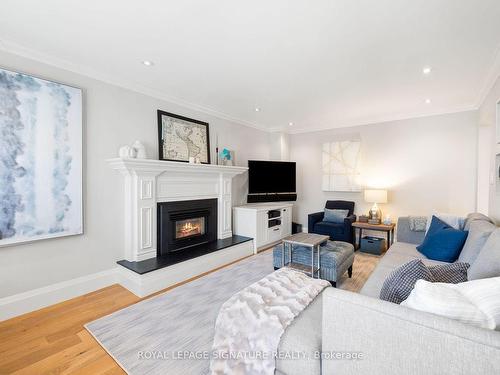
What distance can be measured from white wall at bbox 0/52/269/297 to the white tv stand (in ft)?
5.93

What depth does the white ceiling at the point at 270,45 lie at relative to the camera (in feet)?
5.71

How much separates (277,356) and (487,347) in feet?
2.72

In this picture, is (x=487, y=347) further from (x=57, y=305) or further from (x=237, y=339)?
(x=57, y=305)

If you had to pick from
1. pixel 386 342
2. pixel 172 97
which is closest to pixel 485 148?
pixel 386 342

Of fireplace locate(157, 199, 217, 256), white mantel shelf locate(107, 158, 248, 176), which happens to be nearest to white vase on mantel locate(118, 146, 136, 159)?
white mantel shelf locate(107, 158, 248, 176)

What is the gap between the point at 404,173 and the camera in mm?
4379

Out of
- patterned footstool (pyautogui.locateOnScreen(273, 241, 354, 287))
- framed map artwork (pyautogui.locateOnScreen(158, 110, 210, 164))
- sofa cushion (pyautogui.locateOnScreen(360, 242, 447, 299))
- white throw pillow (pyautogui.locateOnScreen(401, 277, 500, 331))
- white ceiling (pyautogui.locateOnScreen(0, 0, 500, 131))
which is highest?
white ceiling (pyautogui.locateOnScreen(0, 0, 500, 131))

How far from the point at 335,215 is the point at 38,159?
439cm

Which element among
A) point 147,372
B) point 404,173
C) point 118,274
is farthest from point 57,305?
point 404,173

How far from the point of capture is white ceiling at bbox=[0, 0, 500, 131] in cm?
174

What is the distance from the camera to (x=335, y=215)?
15.0 ft

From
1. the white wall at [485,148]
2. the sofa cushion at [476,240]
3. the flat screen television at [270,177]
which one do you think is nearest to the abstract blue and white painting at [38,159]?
the flat screen television at [270,177]

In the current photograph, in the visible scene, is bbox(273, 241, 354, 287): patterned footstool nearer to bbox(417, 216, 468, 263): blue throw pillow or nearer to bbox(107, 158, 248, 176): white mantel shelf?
bbox(417, 216, 468, 263): blue throw pillow

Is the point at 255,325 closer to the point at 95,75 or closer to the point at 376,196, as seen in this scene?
the point at 95,75
